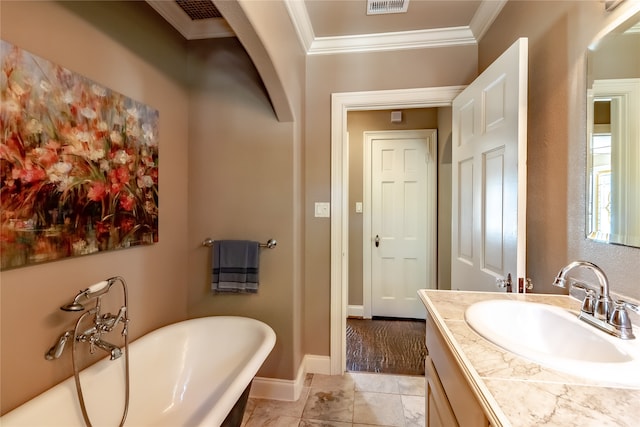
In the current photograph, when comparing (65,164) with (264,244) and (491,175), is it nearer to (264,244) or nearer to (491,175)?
(264,244)

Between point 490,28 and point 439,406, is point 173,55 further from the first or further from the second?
point 439,406

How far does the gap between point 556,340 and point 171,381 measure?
5.70 ft

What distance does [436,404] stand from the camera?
3.16ft

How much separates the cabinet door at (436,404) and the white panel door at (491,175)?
0.57 meters

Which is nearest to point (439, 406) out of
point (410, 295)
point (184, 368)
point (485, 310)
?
point (485, 310)

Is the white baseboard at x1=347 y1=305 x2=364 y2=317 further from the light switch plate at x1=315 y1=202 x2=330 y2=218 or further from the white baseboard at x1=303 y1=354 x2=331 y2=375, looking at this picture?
the light switch plate at x1=315 y1=202 x2=330 y2=218

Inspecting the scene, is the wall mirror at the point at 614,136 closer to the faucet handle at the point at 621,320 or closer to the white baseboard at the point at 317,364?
the faucet handle at the point at 621,320

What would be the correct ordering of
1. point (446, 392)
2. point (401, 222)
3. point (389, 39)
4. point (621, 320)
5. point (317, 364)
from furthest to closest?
point (401, 222) → point (317, 364) → point (389, 39) → point (446, 392) → point (621, 320)

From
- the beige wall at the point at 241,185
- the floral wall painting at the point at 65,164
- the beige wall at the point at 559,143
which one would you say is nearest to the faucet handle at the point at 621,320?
the beige wall at the point at 559,143

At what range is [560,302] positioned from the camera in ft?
3.28

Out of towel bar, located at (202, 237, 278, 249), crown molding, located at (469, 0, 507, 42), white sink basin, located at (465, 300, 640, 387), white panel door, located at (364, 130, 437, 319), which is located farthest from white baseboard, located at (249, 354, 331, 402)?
crown molding, located at (469, 0, 507, 42)

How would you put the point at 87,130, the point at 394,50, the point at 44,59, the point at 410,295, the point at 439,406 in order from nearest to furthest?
the point at 439,406, the point at 44,59, the point at 87,130, the point at 394,50, the point at 410,295

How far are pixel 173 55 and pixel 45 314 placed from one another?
5.17 feet

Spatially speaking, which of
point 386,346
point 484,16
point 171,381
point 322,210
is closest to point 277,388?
point 171,381
